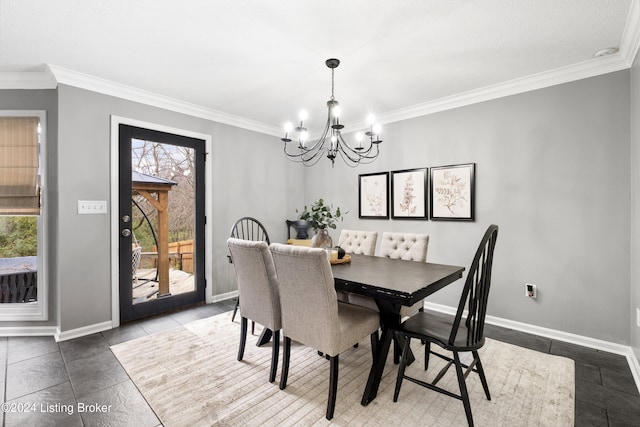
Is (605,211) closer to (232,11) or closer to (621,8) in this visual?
(621,8)

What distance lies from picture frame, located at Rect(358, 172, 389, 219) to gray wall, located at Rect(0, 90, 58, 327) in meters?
3.43

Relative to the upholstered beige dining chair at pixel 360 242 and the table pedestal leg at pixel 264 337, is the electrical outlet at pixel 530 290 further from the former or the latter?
the table pedestal leg at pixel 264 337

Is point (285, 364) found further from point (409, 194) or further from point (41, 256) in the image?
point (41, 256)

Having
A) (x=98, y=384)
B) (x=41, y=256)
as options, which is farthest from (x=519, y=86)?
(x=41, y=256)

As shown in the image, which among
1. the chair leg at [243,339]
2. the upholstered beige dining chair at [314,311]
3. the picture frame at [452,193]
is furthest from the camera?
the picture frame at [452,193]

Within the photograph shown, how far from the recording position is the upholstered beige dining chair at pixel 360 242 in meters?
3.12

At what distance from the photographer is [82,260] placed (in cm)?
293

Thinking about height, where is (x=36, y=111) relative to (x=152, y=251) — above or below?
above

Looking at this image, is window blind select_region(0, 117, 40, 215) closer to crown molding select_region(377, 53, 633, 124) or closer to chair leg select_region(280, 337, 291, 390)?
chair leg select_region(280, 337, 291, 390)

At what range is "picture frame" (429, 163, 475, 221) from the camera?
3.32 m

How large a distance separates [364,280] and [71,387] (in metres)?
2.14

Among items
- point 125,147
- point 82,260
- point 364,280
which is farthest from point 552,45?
point 82,260

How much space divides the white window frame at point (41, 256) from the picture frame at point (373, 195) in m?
3.53

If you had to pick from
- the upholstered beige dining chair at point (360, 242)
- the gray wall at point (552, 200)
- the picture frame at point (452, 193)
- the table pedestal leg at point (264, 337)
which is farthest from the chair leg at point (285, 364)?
the picture frame at point (452, 193)
